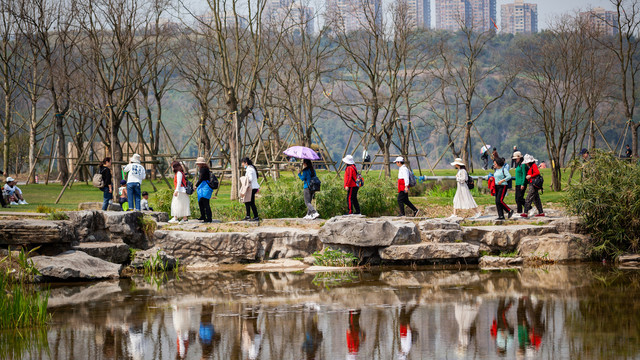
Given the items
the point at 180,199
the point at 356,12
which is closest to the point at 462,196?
the point at 180,199

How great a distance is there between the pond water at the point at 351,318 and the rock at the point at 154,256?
4.96 ft

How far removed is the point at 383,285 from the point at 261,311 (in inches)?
109

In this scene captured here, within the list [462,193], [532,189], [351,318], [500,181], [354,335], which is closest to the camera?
[354,335]

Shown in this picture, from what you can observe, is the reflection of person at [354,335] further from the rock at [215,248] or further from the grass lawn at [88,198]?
the grass lawn at [88,198]

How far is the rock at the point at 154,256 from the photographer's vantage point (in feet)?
46.3

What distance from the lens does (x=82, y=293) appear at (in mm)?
11500

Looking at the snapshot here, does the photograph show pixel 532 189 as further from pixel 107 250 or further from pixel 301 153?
pixel 107 250

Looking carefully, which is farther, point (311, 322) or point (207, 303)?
point (207, 303)

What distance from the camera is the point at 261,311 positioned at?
31.4 feet

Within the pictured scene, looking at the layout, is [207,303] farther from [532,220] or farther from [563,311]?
[532,220]

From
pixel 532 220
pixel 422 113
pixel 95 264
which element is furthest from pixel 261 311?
pixel 422 113

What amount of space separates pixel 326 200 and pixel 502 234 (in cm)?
479

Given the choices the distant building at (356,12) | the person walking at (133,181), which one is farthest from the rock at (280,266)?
the distant building at (356,12)

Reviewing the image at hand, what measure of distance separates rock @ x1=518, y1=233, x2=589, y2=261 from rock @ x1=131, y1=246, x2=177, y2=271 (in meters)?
7.21
